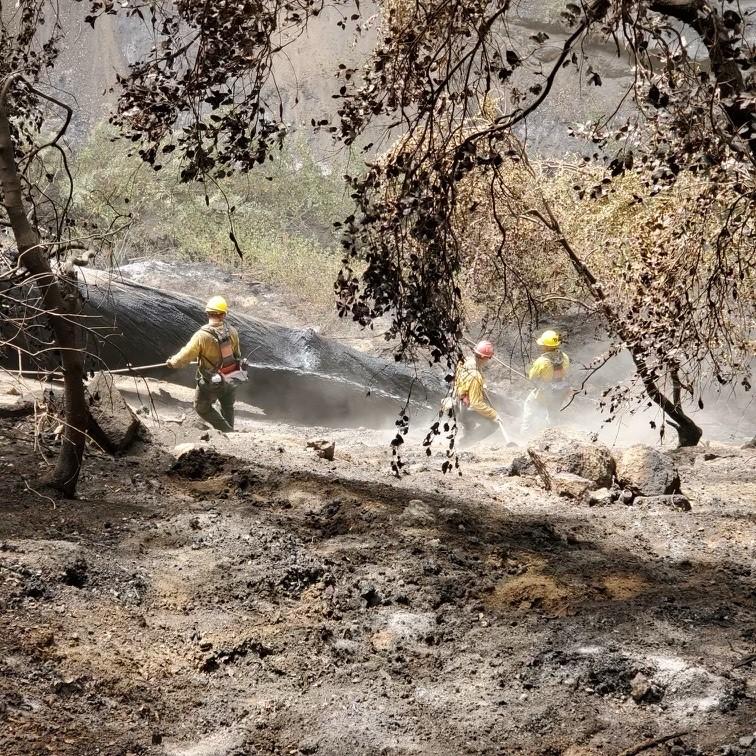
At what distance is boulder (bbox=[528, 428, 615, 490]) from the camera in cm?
840

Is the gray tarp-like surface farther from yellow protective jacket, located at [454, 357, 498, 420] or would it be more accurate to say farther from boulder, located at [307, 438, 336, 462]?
boulder, located at [307, 438, 336, 462]

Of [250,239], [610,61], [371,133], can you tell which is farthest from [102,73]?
[610,61]

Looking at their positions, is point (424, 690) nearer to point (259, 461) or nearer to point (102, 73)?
point (259, 461)

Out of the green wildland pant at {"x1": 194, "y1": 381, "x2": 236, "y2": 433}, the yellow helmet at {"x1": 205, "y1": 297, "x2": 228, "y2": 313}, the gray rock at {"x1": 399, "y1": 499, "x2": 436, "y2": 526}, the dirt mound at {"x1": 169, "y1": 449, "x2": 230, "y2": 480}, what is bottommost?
the green wildland pant at {"x1": 194, "y1": 381, "x2": 236, "y2": 433}

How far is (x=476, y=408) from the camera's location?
→ 12273 mm

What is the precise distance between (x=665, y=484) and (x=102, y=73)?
97.3 feet

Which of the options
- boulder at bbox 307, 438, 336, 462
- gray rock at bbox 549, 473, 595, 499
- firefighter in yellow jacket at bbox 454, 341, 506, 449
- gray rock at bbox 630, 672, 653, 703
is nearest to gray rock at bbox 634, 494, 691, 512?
gray rock at bbox 549, 473, 595, 499

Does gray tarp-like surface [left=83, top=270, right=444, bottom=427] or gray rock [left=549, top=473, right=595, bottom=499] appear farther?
gray tarp-like surface [left=83, top=270, right=444, bottom=427]

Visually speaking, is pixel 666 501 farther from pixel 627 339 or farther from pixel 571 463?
pixel 627 339

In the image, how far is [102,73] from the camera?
32031 mm

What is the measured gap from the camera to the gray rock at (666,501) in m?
7.53

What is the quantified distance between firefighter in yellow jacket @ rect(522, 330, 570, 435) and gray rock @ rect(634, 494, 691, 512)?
493 cm

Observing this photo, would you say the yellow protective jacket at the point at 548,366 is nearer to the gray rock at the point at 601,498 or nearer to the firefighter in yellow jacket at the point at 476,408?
the firefighter in yellow jacket at the point at 476,408

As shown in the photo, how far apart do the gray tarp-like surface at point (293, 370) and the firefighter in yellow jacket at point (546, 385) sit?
2.14 m
